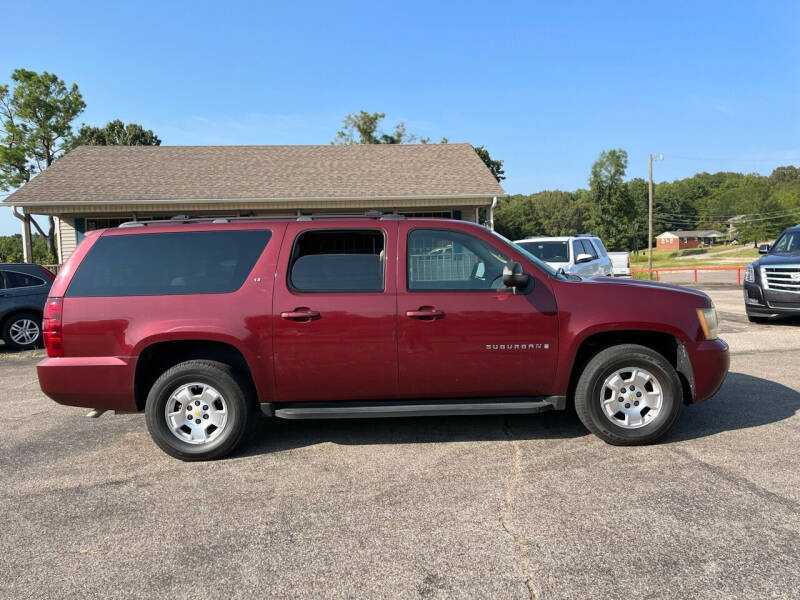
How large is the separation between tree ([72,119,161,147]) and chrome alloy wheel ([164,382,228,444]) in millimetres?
43689

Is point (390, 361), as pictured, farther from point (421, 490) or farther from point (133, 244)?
point (133, 244)

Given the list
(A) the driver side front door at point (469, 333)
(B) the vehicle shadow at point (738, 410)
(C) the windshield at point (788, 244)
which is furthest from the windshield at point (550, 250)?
(A) the driver side front door at point (469, 333)

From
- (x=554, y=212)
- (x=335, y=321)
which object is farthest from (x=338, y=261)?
(x=554, y=212)

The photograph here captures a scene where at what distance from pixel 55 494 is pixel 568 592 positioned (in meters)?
3.40

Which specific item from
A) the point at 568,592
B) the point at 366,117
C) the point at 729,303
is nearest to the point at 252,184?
the point at 729,303

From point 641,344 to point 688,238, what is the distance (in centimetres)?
15161

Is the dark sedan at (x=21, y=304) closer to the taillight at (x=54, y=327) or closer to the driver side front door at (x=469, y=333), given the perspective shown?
the taillight at (x=54, y=327)

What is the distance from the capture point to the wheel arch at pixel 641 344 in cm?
438

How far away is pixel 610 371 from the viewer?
428 cm

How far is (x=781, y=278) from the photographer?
395 inches

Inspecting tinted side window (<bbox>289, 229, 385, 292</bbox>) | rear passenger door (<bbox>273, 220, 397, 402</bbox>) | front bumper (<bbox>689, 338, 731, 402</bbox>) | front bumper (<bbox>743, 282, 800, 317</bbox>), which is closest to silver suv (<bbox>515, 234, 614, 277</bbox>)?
front bumper (<bbox>743, 282, 800, 317</bbox>)

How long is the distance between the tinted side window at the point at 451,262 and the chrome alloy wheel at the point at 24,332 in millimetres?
A: 9232

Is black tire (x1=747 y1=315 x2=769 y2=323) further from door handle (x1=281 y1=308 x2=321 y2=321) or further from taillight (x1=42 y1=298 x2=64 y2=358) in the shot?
taillight (x1=42 y1=298 x2=64 y2=358)

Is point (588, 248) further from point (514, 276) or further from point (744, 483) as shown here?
point (744, 483)
